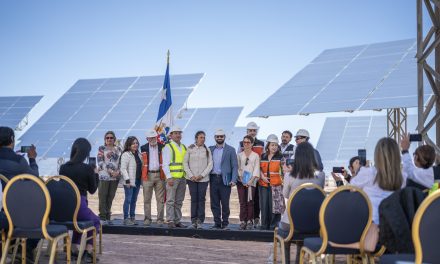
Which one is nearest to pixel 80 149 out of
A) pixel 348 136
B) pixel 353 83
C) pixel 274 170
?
pixel 274 170

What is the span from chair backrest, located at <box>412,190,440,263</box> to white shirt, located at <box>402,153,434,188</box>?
1918 mm

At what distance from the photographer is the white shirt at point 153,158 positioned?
11.1m

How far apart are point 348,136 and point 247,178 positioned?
76.4 feet

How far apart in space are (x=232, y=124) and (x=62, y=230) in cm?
2375

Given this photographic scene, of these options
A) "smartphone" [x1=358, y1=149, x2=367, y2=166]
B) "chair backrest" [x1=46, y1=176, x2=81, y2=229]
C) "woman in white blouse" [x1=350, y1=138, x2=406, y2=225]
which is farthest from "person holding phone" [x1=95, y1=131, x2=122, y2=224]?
"woman in white blouse" [x1=350, y1=138, x2=406, y2=225]

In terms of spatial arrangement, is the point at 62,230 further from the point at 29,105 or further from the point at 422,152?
the point at 29,105

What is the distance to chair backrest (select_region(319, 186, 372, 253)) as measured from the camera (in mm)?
5000

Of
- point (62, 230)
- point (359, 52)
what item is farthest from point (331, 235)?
point (359, 52)

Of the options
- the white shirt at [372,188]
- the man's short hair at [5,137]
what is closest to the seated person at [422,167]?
the white shirt at [372,188]

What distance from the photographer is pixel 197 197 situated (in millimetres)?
10758

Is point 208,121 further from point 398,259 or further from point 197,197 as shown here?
point 398,259

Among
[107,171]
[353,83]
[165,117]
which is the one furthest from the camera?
[353,83]

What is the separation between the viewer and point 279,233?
6301mm

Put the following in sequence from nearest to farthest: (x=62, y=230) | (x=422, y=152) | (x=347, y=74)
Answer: (x=422, y=152)
(x=62, y=230)
(x=347, y=74)
